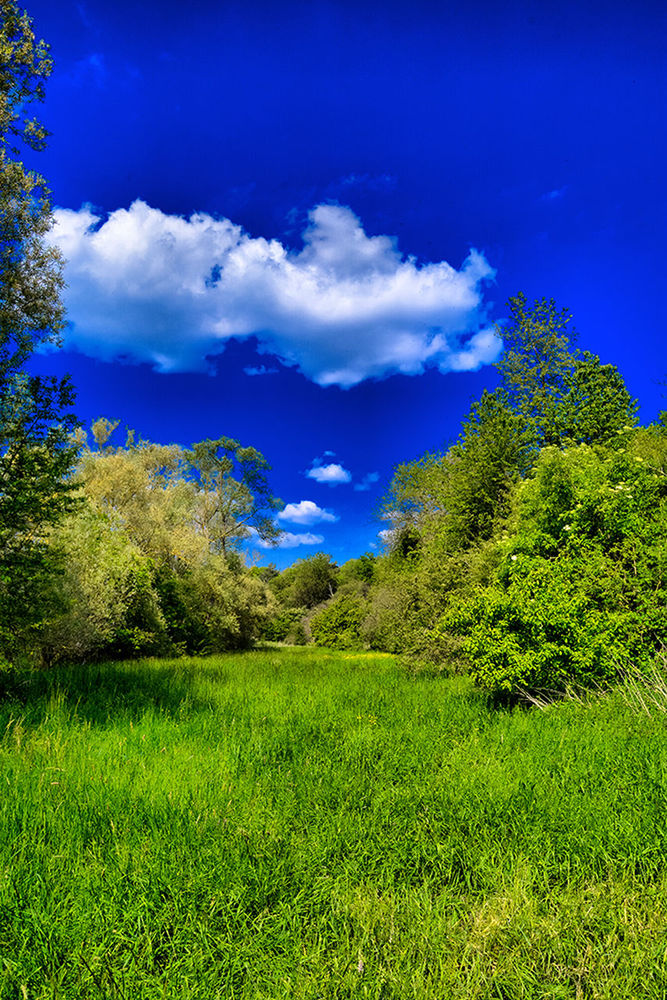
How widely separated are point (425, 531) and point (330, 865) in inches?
612

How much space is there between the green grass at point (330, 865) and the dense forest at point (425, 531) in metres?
2.71

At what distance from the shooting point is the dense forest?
7.23 metres

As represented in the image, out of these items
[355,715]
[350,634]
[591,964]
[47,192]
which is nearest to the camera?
[591,964]

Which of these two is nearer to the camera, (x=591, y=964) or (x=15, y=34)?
(x=591, y=964)

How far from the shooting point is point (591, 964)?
86.7 inches

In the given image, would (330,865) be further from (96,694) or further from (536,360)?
(536,360)

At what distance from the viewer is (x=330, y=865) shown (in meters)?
2.98

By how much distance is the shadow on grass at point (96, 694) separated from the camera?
6.33 metres

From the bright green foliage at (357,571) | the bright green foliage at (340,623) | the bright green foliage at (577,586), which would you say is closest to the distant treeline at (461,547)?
the bright green foliage at (577,586)

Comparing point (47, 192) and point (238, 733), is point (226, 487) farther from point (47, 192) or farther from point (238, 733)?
point (238, 733)

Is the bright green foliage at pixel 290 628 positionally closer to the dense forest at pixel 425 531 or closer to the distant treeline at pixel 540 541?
the dense forest at pixel 425 531

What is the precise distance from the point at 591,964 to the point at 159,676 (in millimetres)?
9379

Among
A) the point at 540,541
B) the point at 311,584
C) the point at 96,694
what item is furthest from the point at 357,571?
the point at 96,694

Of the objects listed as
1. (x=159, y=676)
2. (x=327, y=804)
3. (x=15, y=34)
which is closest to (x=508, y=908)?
(x=327, y=804)
